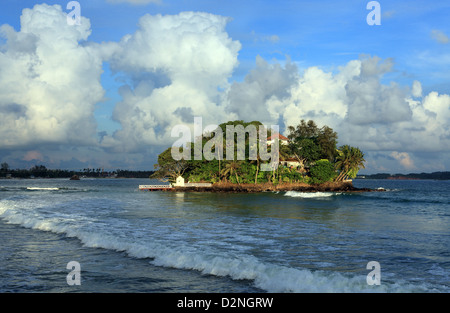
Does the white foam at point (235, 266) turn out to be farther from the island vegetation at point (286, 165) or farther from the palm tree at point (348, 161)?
the palm tree at point (348, 161)

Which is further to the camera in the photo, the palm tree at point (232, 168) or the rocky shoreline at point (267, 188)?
the palm tree at point (232, 168)

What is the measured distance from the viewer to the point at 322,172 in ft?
275

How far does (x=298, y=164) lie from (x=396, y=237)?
7531cm

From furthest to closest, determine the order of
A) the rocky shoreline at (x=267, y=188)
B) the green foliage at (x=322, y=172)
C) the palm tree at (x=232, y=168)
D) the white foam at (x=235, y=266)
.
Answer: the green foliage at (x=322, y=172) < the palm tree at (x=232, y=168) < the rocky shoreline at (x=267, y=188) < the white foam at (x=235, y=266)

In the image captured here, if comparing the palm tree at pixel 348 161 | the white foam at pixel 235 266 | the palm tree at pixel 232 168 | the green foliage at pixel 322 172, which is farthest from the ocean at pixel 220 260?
the palm tree at pixel 348 161

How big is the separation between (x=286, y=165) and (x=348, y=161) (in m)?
14.9

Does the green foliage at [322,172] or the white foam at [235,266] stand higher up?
the green foliage at [322,172]

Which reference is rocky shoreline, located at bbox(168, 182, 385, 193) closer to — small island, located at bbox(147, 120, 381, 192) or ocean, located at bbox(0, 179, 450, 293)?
small island, located at bbox(147, 120, 381, 192)

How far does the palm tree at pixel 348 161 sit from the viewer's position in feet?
291

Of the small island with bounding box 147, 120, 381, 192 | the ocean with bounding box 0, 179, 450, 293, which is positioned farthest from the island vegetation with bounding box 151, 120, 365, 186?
the ocean with bounding box 0, 179, 450, 293

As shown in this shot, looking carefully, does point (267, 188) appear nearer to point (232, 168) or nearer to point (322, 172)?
point (232, 168)

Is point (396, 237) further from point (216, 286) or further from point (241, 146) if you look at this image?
point (241, 146)

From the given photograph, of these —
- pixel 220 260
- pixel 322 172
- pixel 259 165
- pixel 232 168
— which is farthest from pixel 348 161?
pixel 220 260
